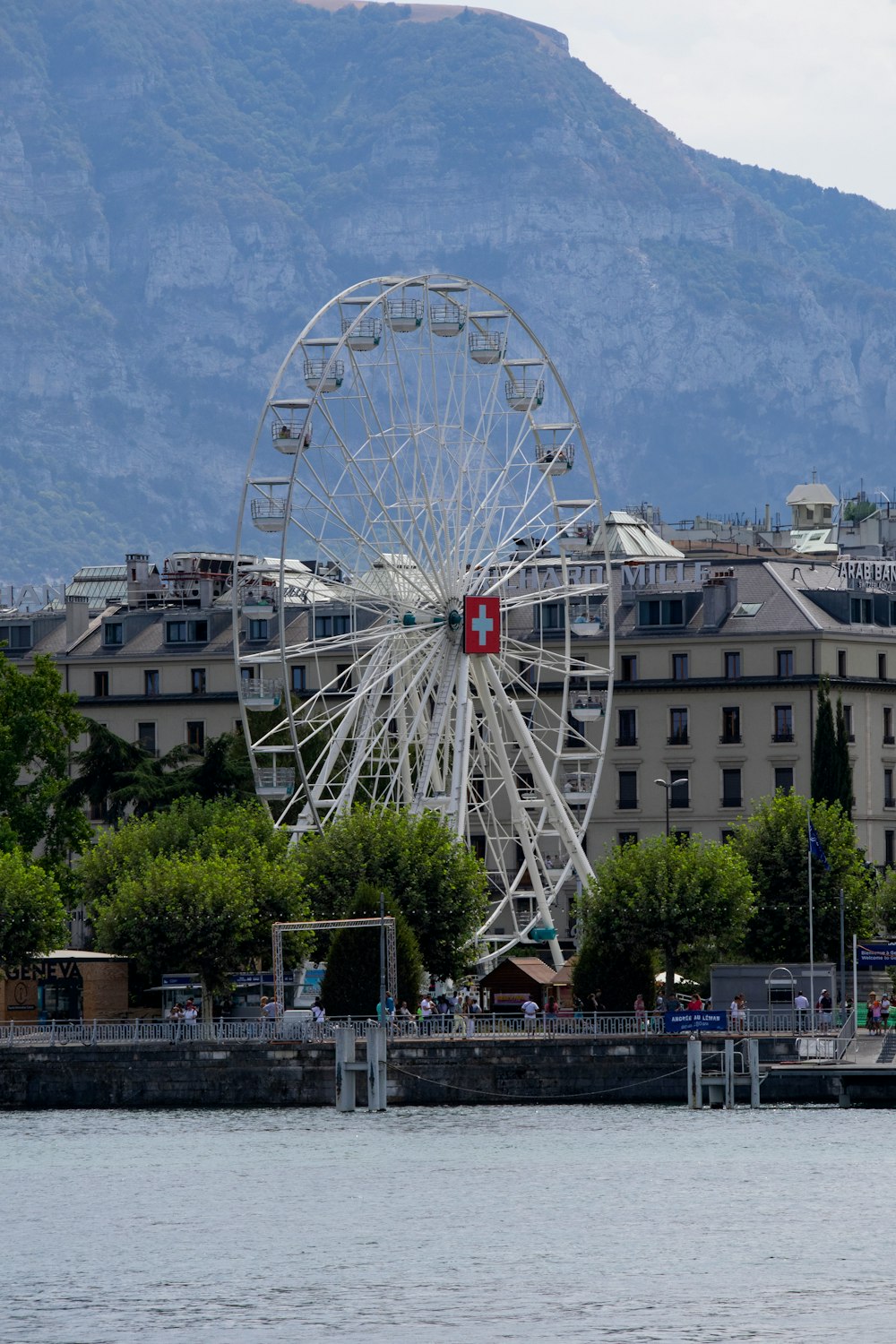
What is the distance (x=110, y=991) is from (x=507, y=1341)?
174ft

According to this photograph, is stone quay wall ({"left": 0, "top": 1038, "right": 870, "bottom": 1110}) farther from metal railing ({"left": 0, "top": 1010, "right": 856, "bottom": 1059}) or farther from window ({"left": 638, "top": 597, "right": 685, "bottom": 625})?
window ({"left": 638, "top": 597, "right": 685, "bottom": 625})

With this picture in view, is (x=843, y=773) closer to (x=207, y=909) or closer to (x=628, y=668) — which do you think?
(x=628, y=668)

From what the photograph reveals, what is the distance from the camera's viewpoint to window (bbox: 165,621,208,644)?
505 ft

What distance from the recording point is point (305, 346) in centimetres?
10806

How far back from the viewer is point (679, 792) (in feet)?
471

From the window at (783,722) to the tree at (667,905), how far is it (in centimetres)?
2902

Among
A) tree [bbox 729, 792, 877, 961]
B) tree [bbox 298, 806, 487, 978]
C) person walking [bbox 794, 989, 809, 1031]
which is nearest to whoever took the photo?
person walking [bbox 794, 989, 809, 1031]

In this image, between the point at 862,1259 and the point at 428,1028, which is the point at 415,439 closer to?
the point at 428,1028

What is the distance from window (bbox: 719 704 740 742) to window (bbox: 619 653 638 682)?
4499 millimetres

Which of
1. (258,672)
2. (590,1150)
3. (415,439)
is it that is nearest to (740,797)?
(258,672)

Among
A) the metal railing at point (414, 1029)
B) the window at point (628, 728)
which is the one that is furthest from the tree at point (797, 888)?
the window at point (628, 728)

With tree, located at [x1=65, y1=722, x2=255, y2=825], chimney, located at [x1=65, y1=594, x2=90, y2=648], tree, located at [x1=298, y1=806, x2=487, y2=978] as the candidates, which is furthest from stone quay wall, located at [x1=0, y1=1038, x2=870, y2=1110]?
chimney, located at [x1=65, y1=594, x2=90, y2=648]

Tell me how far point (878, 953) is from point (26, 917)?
92.1 ft

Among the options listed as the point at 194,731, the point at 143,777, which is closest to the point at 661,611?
the point at 194,731
